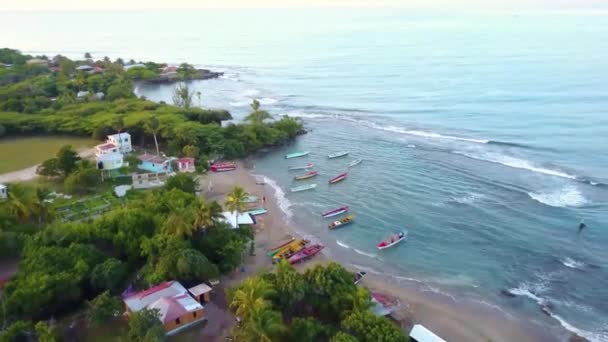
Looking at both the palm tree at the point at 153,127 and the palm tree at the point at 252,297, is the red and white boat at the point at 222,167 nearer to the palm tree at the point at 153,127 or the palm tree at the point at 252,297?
the palm tree at the point at 153,127

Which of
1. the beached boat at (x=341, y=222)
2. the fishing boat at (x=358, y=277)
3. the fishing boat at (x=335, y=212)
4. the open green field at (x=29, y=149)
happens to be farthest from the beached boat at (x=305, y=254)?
the open green field at (x=29, y=149)

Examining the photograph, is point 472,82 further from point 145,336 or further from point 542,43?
point 145,336

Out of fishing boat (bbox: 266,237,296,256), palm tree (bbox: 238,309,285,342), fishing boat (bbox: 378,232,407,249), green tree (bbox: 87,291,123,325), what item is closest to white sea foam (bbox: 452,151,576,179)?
fishing boat (bbox: 378,232,407,249)

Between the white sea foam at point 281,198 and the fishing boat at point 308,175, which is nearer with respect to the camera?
the white sea foam at point 281,198

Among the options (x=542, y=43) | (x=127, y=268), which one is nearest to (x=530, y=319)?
(x=127, y=268)

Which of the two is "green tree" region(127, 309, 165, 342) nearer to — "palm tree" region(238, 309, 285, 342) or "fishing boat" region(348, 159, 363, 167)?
"palm tree" region(238, 309, 285, 342)

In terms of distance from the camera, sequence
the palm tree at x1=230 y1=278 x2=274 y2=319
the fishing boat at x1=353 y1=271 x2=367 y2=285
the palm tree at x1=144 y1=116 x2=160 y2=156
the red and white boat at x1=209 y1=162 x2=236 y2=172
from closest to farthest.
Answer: the palm tree at x1=230 y1=278 x2=274 y2=319 → the fishing boat at x1=353 y1=271 x2=367 y2=285 → the red and white boat at x1=209 y1=162 x2=236 y2=172 → the palm tree at x1=144 y1=116 x2=160 y2=156
